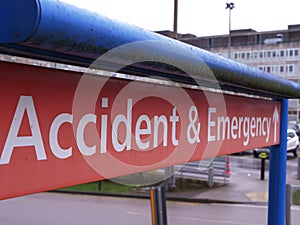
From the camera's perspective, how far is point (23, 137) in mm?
1292

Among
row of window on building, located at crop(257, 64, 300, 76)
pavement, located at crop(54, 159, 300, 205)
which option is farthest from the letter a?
row of window on building, located at crop(257, 64, 300, 76)

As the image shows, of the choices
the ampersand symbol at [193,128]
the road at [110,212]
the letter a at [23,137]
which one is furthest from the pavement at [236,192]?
the letter a at [23,137]

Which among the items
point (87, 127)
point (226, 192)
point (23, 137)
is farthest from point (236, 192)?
point (23, 137)

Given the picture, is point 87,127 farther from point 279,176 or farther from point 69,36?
point 279,176

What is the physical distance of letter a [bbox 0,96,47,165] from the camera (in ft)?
4.08

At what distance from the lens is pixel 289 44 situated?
62969 millimetres

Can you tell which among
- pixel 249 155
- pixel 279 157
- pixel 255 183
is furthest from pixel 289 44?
pixel 279 157

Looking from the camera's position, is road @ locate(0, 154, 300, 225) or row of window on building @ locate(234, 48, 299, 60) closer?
road @ locate(0, 154, 300, 225)

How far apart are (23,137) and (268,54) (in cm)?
6508

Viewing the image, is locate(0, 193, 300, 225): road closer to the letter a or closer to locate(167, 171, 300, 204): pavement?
locate(167, 171, 300, 204): pavement

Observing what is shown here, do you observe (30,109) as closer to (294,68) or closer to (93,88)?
(93,88)

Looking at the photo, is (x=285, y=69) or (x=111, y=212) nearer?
(x=111, y=212)

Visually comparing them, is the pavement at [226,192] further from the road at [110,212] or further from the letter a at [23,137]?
the letter a at [23,137]

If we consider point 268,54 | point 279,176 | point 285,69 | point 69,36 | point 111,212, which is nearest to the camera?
point 69,36
